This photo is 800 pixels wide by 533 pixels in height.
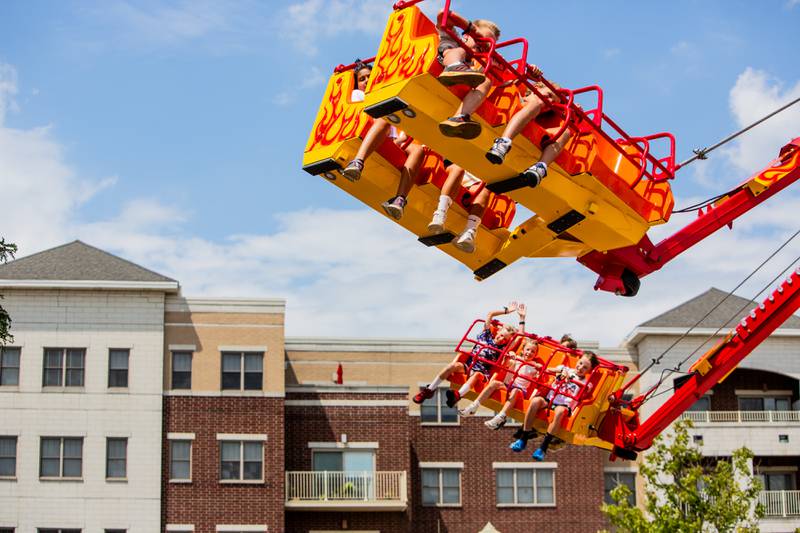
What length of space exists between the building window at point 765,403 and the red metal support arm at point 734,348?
33562mm

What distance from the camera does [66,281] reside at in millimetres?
48375

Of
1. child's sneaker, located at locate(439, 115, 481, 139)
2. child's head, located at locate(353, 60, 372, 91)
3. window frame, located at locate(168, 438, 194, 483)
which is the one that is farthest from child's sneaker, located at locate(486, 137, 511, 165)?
window frame, located at locate(168, 438, 194, 483)

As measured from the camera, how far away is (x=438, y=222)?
16.2m

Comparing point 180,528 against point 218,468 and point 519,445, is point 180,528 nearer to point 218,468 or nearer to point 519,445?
point 218,468

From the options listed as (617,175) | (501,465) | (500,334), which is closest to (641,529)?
(501,465)

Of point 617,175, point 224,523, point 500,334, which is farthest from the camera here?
point 224,523

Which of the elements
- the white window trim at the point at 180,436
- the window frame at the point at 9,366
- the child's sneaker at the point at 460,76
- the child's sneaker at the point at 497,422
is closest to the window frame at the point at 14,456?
the window frame at the point at 9,366

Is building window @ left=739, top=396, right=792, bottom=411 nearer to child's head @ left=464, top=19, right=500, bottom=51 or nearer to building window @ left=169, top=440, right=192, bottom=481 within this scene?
building window @ left=169, top=440, right=192, bottom=481

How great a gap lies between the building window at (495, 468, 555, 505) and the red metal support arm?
98.8 ft

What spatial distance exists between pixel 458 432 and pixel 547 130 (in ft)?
120

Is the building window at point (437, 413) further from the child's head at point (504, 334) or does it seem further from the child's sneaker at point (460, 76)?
the child's sneaker at point (460, 76)

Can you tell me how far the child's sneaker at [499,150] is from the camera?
48.1ft

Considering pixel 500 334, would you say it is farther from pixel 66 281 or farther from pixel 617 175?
pixel 66 281

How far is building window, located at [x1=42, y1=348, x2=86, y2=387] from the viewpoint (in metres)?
47.7
